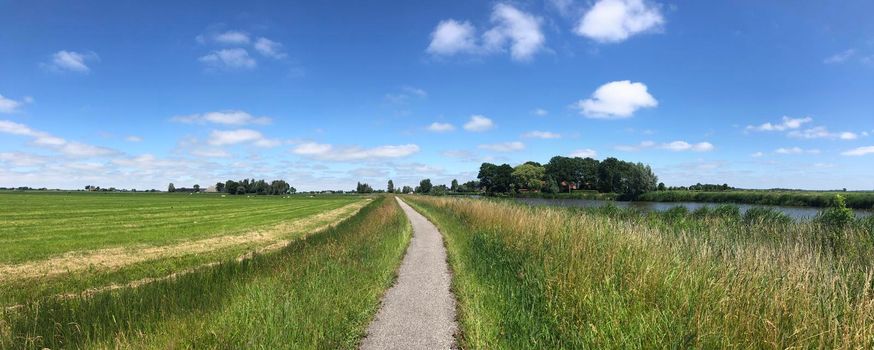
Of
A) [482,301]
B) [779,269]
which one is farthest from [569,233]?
[779,269]

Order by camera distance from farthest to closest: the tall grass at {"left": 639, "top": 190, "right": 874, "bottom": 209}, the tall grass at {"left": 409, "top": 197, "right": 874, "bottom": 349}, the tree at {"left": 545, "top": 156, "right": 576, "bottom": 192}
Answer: the tree at {"left": 545, "top": 156, "right": 576, "bottom": 192} < the tall grass at {"left": 639, "top": 190, "right": 874, "bottom": 209} < the tall grass at {"left": 409, "top": 197, "right": 874, "bottom": 349}

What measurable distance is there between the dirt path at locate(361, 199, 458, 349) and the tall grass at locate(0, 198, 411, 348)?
0.28m

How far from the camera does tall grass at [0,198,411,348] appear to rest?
5871 millimetres

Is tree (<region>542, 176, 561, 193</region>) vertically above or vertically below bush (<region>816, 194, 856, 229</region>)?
above

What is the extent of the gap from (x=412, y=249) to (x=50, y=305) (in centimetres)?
1034

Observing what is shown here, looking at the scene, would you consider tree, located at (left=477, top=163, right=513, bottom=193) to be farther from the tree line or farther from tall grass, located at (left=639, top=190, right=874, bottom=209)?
tall grass, located at (left=639, top=190, right=874, bottom=209)

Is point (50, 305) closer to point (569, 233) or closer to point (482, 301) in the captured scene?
point (482, 301)

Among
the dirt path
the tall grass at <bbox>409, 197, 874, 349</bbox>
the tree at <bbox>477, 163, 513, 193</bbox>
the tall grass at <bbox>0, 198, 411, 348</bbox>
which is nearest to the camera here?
the tall grass at <bbox>409, 197, 874, 349</bbox>

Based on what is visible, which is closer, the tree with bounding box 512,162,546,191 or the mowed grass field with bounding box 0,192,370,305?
the mowed grass field with bounding box 0,192,370,305

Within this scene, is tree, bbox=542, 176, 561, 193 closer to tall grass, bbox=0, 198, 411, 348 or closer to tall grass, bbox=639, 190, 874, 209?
tall grass, bbox=639, 190, 874, 209

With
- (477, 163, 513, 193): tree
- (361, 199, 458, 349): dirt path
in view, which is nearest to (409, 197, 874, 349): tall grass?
(361, 199, 458, 349): dirt path

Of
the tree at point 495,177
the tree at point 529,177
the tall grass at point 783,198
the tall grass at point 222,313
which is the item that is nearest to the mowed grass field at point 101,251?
the tall grass at point 222,313

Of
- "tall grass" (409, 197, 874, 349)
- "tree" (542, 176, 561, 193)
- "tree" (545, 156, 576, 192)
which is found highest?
"tree" (545, 156, 576, 192)

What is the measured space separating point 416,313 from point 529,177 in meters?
140
